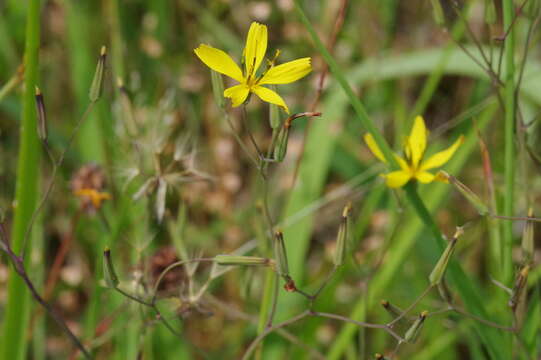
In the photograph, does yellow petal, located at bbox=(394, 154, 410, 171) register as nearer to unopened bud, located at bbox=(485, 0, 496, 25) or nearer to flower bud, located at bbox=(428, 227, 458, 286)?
flower bud, located at bbox=(428, 227, 458, 286)

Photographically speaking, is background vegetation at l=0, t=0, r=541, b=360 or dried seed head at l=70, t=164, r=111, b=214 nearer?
background vegetation at l=0, t=0, r=541, b=360

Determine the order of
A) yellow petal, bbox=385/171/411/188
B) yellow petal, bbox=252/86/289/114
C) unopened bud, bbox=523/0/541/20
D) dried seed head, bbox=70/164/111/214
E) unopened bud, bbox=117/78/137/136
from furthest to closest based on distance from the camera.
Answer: dried seed head, bbox=70/164/111/214 → unopened bud, bbox=117/78/137/136 → unopened bud, bbox=523/0/541/20 → yellow petal, bbox=385/171/411/188 → yellow petal, bbox=252/86/289/114

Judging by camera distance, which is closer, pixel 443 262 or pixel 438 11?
pixel 443 262

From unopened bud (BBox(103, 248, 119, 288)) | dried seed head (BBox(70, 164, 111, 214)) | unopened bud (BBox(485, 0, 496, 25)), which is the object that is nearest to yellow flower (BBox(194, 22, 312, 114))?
unopened bud (BBox(103, 248, 119, 288))

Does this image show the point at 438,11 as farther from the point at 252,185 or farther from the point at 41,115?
the point at 252,185

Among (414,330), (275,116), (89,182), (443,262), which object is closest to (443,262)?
(443,262)

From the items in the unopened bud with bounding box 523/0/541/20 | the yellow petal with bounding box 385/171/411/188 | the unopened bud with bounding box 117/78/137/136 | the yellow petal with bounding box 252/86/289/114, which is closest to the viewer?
the yellow petal with bounding box 252/86/289/114

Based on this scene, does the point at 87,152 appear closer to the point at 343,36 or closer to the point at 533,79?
the point at 343,36

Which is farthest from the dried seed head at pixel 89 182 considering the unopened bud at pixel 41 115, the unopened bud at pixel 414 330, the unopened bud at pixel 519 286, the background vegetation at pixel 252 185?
the unopened bud at pixel 519 286
